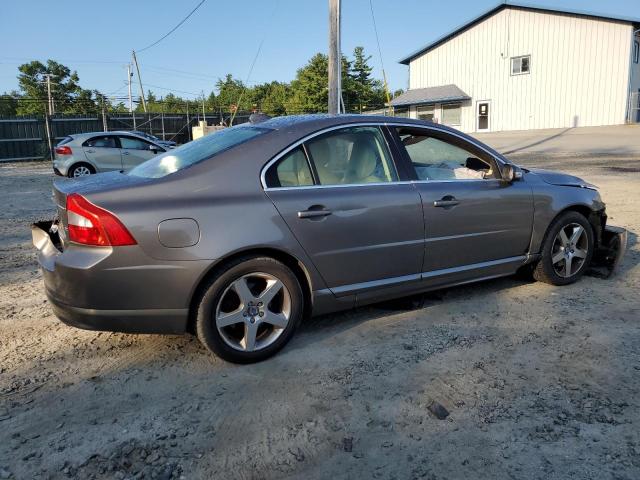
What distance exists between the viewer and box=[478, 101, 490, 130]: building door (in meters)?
37.2

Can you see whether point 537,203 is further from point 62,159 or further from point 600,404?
point 62,159

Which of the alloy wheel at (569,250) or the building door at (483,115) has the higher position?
the building door at (483,115)

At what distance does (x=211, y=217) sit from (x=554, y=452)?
220 centimetres

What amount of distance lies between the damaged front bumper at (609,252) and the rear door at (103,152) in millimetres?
13231

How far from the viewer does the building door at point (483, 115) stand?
1463 inches

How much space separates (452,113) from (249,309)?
1493 inches

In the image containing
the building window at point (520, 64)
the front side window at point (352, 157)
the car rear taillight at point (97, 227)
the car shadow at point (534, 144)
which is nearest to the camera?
the car rear taillight at point (97, 227)

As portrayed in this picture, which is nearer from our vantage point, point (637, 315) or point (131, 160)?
point (637, 315)

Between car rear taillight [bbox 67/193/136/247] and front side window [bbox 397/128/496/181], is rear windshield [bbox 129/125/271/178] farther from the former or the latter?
front side window [bbox 397/128/496/181]

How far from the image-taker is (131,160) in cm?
1525

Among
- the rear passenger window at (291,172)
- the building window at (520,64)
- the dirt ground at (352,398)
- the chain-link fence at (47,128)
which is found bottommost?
the dirt ground at (352,398)

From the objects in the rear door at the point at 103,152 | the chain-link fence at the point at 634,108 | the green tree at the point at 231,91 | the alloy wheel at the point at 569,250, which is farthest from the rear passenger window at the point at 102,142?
the green tree at the point at 231,91

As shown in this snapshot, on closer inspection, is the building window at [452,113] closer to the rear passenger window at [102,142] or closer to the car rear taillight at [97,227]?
the rear passenger window at [102,142]

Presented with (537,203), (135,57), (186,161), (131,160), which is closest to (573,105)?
(131,160)
